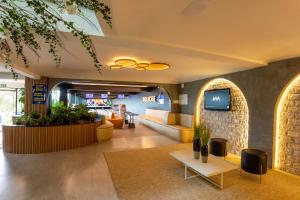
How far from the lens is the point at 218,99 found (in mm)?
5332

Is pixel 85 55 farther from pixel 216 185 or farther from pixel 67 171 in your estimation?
pixel 216 185

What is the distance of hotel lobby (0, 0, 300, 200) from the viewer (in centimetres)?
171

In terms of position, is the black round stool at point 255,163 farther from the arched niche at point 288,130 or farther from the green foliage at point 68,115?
the green foliage at point 68,115

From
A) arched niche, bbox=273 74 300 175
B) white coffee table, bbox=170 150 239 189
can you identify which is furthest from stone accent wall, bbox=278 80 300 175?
white coffee table, bbox=170 150 239 189

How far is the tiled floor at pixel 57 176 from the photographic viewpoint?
268cm

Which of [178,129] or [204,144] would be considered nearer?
[204,144]

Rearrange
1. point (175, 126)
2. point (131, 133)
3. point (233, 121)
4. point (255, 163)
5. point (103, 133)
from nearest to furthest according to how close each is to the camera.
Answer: point (255, 163)
point (233, 121)
point (103, 133)
point (175, 126)
point (131, 133)

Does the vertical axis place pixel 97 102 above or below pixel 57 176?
above

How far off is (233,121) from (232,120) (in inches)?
1.7

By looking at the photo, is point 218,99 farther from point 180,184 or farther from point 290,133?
point 180,184

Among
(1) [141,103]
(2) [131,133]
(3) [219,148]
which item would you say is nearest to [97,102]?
(1) [141,103]

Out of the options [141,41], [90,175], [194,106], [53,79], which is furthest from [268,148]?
[53,79]

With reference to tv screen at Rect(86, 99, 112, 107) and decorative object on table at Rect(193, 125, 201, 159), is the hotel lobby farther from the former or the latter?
tv screen at Rect(86, 99, 112, 107)

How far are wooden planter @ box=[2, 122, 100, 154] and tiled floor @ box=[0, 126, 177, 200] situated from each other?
277 mm
